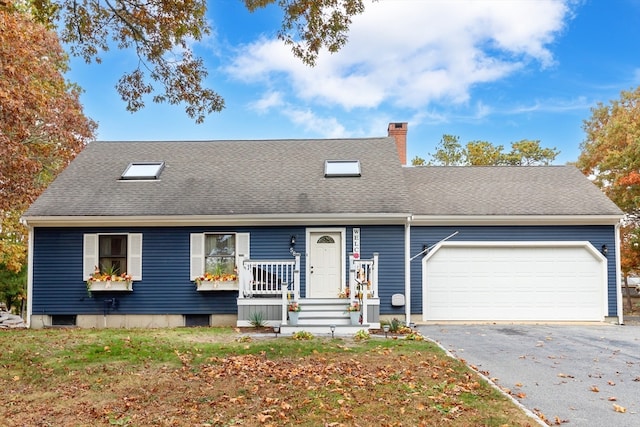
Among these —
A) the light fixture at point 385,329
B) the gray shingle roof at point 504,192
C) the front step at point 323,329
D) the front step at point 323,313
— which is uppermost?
the gray shingle roof at point 504,192

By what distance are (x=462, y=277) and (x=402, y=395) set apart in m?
7.69

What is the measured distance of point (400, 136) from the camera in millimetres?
17078

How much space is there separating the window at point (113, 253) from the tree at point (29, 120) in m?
4.01

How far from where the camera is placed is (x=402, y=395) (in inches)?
206

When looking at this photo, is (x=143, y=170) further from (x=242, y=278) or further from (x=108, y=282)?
(x=242, y=278)

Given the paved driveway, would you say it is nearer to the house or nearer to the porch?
the house

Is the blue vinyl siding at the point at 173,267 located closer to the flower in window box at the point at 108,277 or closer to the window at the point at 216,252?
the window at the point at 216,252

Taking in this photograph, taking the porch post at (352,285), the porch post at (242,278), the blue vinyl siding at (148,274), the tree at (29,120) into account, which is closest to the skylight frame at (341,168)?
the blue vinyl siding at (148,274)

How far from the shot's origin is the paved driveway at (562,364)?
4977 mm

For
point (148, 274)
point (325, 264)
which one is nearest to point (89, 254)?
point (148, 274)

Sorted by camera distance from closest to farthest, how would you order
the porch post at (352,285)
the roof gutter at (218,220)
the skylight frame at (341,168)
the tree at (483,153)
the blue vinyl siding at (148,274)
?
the porch post at (352,285)
the roof gutter at (218,220)
the blue vinyl siding at (148,274)
the skylight frame at (341,168)
the tree at (483,153)

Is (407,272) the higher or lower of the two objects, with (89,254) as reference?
lower

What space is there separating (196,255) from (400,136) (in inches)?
333

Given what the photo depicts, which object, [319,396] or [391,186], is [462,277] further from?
[319,396]
